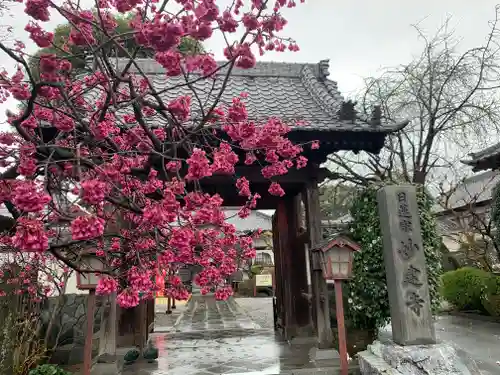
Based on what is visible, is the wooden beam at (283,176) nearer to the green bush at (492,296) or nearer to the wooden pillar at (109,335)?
the wooden pillar at (109,335)

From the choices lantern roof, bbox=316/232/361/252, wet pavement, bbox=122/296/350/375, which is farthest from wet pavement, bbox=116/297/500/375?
lantern roof, bbox=316/232/361/252

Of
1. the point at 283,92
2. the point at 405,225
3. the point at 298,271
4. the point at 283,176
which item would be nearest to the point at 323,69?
the point at 283,92

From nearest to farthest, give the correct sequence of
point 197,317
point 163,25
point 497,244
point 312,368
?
point 163,25 < point 312,368 < point 497,244 < point 197,317

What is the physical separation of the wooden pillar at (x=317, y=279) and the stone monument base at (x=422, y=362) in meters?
1.45

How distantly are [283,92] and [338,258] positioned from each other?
4.83 meters

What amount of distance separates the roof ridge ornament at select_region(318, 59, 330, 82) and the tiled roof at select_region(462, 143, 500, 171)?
4078 millimetres

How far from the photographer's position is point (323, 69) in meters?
9.70

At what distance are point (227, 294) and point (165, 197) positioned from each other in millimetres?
2092

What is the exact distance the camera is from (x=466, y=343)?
808 centimetres

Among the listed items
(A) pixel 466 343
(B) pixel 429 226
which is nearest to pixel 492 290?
(A) pixel 466 343

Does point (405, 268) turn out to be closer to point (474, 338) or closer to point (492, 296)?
point (474, 338)

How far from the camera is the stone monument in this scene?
4.53 m

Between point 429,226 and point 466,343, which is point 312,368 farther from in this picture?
point 466,343

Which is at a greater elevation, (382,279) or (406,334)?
(382,279)
